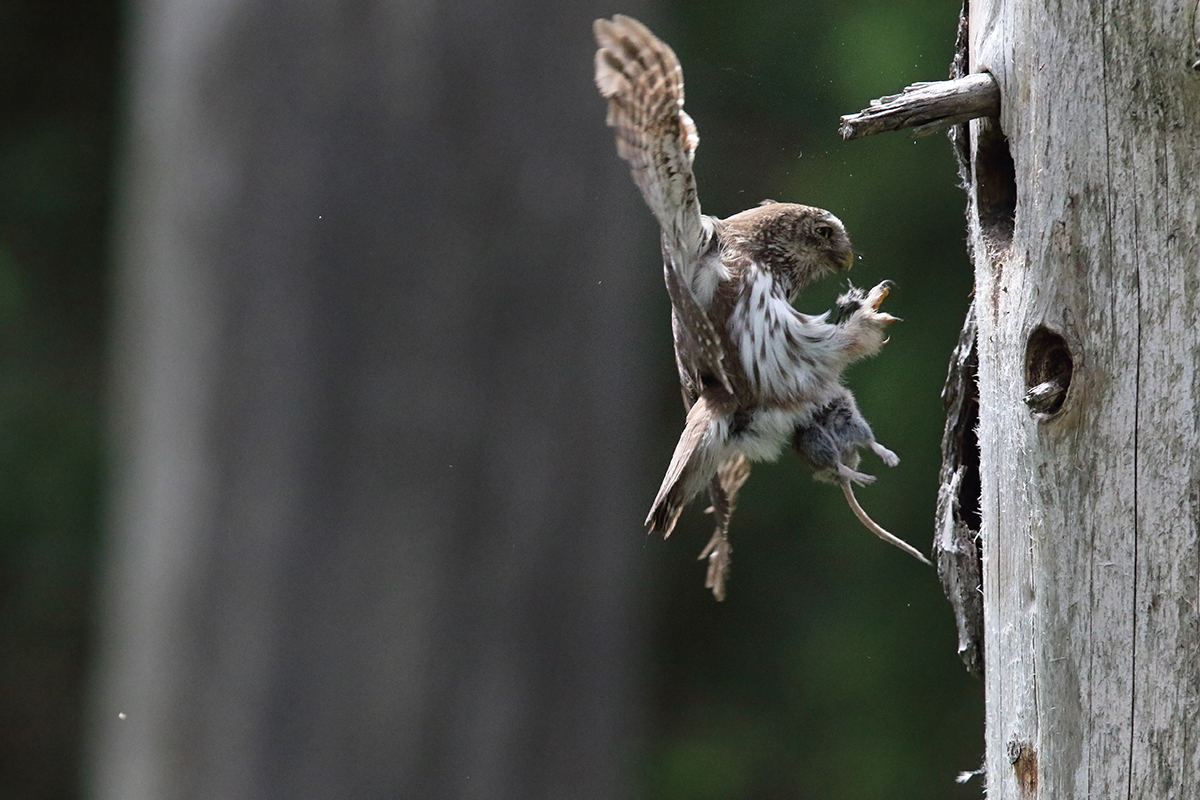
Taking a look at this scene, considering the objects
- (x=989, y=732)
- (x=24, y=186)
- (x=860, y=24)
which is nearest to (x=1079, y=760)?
(x=989, y=732)

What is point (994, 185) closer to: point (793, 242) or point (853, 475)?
point (793, 242)

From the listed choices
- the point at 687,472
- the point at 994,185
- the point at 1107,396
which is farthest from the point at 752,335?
the point at 1107,396

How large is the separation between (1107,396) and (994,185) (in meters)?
0.38

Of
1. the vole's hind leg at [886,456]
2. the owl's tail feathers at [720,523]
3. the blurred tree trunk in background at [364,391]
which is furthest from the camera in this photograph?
the blurred tree trunk in background at [364,391]

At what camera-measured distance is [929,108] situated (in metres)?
1.65

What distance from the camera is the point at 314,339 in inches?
158

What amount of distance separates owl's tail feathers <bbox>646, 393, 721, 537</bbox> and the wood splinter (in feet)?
1.74

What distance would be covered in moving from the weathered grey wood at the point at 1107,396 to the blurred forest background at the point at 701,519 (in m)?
3.44

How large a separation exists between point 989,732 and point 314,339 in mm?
2654

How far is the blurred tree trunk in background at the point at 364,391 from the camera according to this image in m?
3.97

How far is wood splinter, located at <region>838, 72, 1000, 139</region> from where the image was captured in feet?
5.32

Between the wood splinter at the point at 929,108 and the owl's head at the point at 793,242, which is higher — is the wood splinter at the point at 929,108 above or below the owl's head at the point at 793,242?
above

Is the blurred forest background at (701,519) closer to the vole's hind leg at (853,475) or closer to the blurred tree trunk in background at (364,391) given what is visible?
the blurred tree trunk in background at (364,391)

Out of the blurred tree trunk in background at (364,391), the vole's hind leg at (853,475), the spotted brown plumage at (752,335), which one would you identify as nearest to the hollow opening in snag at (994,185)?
the spotted brown plumage at (752,335)
